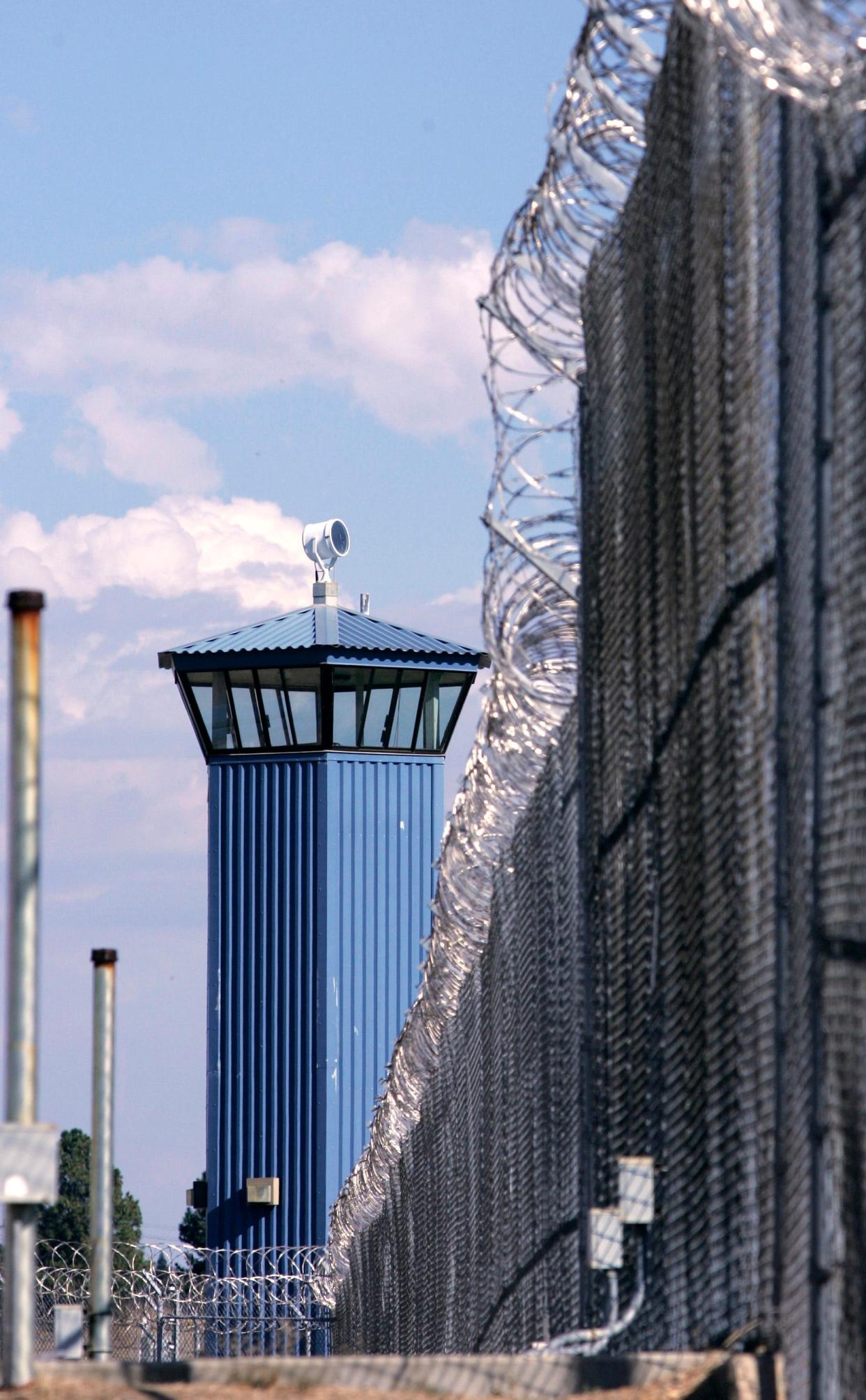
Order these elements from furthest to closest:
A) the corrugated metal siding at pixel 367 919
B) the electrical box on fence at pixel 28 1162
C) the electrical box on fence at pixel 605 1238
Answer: the corrugated metal siding at pixel 367 919 → the electrical box on fence at pixel 605 1238 → the electrical box on fence at pixel 28 1162

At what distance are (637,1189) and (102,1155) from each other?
396cm

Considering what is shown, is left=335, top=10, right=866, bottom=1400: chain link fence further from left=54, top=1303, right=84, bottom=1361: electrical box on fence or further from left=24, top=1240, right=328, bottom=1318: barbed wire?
left=24, top=1240, right=328, bottom=1318: barbed wire

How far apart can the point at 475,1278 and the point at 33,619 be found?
485 centimetres

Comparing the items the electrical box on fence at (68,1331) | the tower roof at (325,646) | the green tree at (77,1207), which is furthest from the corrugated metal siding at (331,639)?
the green tree at (77,1207)

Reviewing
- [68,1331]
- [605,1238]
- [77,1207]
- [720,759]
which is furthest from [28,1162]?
[77,1207]

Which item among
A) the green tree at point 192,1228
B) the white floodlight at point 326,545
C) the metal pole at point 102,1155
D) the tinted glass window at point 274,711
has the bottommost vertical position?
the green tree at point 192,1228

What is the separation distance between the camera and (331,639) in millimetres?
22797

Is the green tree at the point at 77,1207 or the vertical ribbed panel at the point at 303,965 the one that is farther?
the green tree at the point at 77,1207

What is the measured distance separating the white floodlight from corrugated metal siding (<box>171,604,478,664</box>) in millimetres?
688

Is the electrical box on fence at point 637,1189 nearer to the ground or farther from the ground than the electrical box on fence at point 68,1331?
farther from the ground

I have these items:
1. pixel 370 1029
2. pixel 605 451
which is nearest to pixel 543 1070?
pixel 605 451

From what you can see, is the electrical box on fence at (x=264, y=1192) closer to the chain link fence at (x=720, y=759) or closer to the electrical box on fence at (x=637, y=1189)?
the chain link fence at (x=720, y=759)

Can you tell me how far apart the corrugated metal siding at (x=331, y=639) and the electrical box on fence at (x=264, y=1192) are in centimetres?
521

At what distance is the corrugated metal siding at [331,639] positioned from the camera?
74.8 ft
